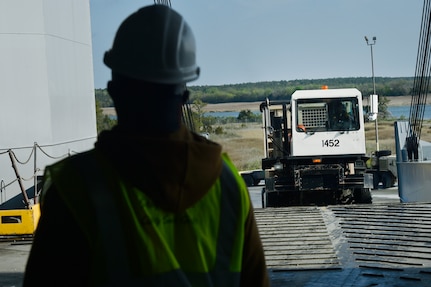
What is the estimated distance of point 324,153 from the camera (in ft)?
52.4

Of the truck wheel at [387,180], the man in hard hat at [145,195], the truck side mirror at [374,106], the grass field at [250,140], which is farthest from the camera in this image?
the grass field at [250,140]

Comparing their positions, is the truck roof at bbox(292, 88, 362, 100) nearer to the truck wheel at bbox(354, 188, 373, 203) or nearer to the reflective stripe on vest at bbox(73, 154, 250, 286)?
the truck wheel at bbox(354, 188, 373, 203)

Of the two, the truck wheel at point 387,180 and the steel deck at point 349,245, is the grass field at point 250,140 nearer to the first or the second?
the truck wheel at point 387,180

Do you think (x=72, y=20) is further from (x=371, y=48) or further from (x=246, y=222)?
(x=371, y=48)

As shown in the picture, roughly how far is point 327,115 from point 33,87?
23.8 ft

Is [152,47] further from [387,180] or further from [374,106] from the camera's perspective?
[387,180]

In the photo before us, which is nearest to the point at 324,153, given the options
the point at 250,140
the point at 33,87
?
the point at 33,87

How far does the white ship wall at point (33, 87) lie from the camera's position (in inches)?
664

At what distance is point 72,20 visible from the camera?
20.2m

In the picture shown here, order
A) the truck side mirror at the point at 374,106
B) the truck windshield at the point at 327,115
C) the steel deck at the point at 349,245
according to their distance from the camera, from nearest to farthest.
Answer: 1. the steel deck at the point at 349,245
2. the truck side mirror at the point at 374,106
3. the truck windshield at the point at 327,115

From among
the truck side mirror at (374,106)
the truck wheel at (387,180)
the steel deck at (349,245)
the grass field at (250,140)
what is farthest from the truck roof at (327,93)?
the grass field at (250,140)

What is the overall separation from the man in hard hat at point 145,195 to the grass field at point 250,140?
4493 centimetres

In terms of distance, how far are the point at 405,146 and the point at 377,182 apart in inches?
302

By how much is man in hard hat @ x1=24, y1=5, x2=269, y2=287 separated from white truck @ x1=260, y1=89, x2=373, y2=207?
14.0 meters
